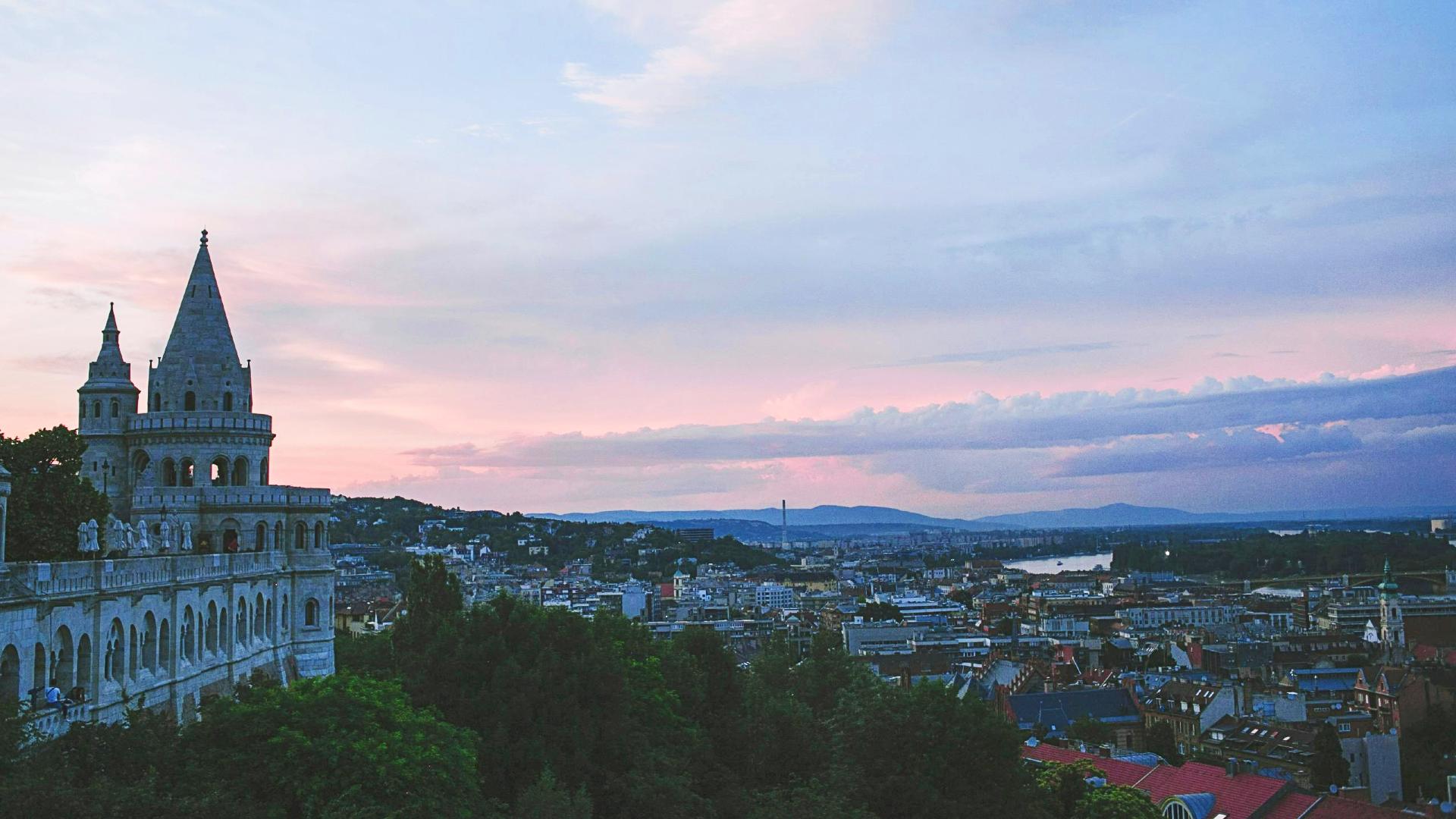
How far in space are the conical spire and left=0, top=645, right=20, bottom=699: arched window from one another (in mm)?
25999

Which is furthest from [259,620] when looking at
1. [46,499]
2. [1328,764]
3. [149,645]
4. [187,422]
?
[1328,764]

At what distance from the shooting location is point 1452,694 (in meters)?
99.1

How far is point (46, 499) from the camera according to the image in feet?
151

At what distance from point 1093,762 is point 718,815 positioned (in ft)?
94.1

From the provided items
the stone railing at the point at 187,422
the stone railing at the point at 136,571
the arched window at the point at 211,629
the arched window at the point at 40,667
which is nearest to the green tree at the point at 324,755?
the arched window at the point at 40,667

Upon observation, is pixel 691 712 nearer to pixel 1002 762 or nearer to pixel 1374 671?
pixel 1002 762

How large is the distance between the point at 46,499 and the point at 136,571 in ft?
31.9

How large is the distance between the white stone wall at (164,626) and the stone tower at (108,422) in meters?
6.82

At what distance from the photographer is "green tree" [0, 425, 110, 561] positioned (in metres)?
44.8

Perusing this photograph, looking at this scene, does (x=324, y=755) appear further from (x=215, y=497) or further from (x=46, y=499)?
(x=215, y=497)

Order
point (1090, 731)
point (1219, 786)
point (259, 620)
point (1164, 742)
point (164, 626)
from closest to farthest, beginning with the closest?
point (164, 626) < point (259, 620) < point (1219, 786) < point (1164, 742) < point (1090, 731)

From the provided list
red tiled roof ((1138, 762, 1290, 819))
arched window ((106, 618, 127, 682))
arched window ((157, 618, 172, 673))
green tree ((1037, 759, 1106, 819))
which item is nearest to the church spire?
arched window ((157, 618, 172, 673))

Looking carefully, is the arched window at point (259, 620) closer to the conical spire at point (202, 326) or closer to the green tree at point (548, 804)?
the conical spire at point (202, 326)

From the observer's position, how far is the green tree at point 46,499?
147 ft
